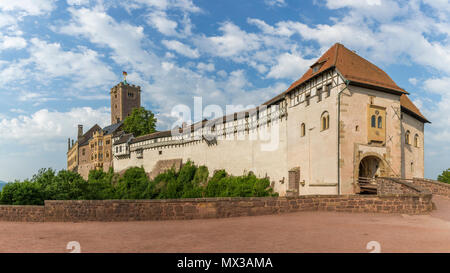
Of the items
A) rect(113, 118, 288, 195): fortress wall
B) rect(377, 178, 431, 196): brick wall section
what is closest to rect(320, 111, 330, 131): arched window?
rect(377, 178, 431, 196): brick wall section

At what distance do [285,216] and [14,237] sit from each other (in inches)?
347

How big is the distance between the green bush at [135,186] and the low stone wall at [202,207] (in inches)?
159

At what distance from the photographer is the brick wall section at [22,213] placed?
13070 millimetres

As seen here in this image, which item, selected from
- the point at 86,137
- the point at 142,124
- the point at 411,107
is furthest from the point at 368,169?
the point at 86,137

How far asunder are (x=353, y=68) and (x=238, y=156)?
1737 cm

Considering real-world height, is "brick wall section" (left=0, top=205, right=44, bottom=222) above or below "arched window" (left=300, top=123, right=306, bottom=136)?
below

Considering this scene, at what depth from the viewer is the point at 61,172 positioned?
27344 millimetres

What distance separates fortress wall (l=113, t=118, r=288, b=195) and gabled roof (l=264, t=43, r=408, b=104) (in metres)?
6.98

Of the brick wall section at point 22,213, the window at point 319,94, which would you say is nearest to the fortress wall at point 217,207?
the brick wall section at point 22,213

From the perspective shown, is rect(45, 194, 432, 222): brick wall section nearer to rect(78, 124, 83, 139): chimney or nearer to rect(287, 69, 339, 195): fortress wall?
rect(287, 69, 339, 195): fortress wall

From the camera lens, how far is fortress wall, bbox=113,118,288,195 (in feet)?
98.7
